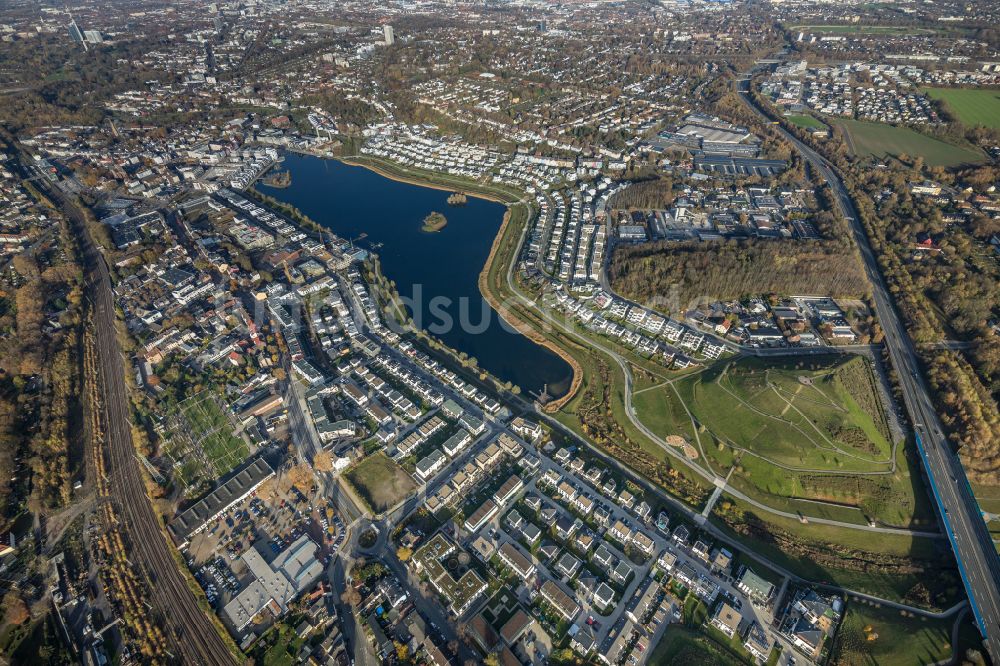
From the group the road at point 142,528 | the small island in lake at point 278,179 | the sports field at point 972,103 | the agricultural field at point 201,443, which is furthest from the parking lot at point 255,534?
the sports field at point 972,103

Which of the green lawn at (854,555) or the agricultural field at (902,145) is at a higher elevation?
the agricultural field at (902,145)

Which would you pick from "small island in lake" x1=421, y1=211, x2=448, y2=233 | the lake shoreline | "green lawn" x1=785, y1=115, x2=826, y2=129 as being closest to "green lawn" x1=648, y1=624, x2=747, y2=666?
the lake shoreline

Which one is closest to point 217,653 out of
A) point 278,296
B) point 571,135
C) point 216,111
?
point 278,296

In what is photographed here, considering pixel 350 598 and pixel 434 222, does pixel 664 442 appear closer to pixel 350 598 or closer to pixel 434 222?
pixel 350 598

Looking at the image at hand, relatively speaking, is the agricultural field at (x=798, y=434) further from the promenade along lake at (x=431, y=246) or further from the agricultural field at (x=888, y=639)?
the promenade along lake at (x=431, y=246)

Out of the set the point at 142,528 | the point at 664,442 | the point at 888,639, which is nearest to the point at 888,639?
the point at 888,639

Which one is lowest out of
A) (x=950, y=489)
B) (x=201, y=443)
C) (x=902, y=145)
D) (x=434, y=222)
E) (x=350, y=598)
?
(x=350, y=598)
